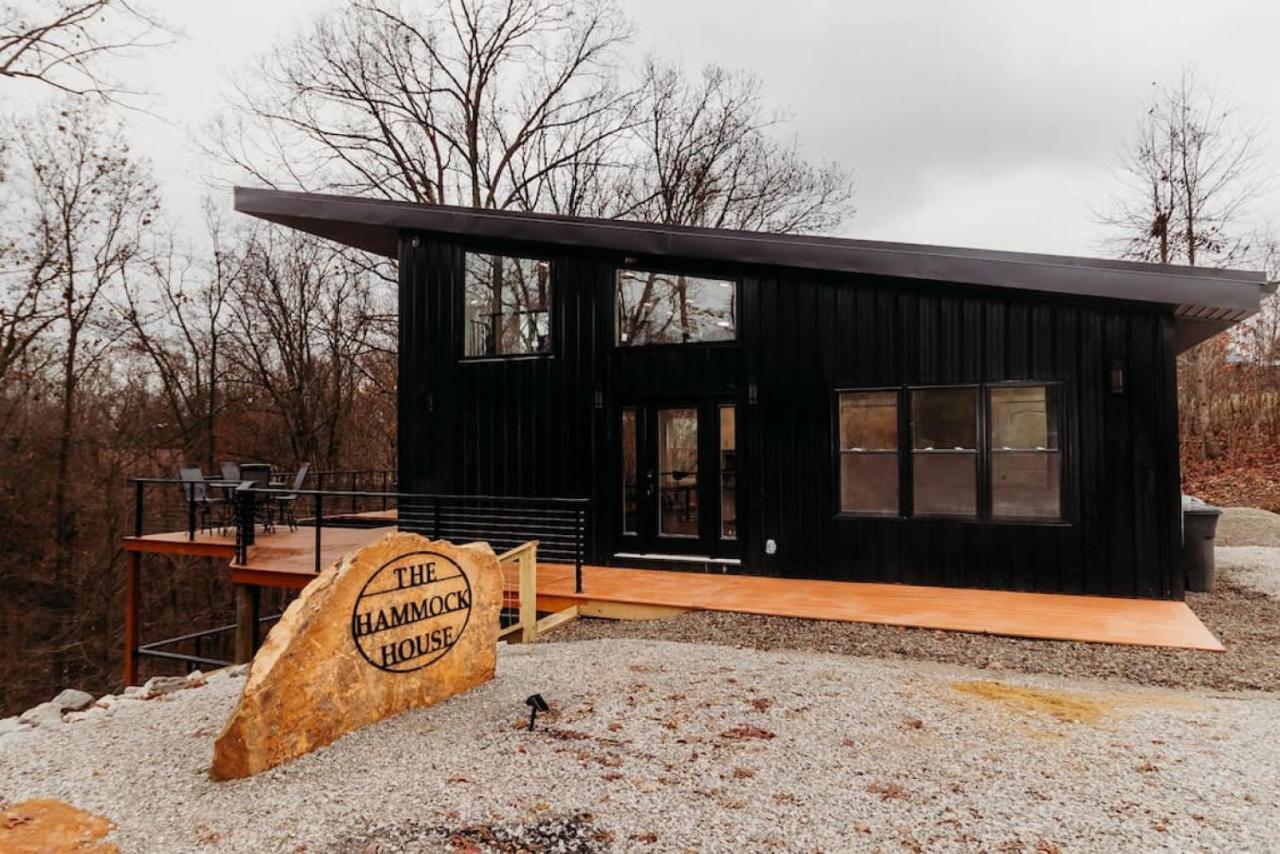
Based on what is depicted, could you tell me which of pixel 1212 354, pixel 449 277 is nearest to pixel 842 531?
pixel 449 277

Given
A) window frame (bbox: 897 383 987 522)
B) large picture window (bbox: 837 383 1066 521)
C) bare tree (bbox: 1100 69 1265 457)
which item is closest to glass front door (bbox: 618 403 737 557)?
large picture window (bbox: 837 383 1066 521)

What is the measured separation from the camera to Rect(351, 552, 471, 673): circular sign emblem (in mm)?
3510

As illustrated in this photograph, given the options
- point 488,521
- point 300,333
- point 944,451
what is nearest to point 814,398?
point 944,451

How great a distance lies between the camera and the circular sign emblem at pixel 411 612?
351cm

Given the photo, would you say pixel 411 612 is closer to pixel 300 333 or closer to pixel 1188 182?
pixel 300 333

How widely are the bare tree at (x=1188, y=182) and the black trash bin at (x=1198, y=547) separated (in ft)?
43.6

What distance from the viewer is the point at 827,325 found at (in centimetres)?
721

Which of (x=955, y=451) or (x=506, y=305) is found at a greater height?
(x=506, y=305)

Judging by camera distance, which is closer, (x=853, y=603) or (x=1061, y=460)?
(x=853, y=603)

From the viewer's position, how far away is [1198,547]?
7.07m

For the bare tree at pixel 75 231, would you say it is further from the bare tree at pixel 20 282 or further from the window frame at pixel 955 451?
the window frame at pixel 955 451

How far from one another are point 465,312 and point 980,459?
19.5 feet

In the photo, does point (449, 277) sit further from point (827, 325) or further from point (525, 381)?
point (827, 325)

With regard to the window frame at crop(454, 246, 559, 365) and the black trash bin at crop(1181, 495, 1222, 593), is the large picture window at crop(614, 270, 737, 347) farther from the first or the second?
the black trash bin at crop(1181, 495, 1222, 593)
